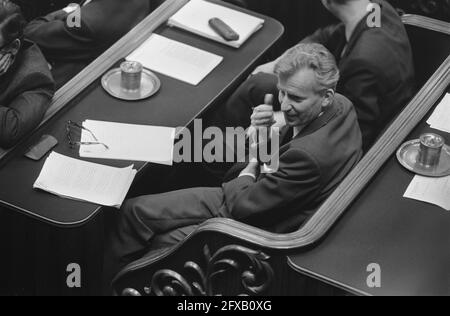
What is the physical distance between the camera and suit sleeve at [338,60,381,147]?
13.1 ft

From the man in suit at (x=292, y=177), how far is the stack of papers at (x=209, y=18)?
90cm

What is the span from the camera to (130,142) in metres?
3.80

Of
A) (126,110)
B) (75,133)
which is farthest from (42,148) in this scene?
(126,110)

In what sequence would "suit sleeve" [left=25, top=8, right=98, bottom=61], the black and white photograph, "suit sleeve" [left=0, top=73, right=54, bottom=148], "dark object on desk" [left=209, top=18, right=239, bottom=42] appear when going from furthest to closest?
Result: "suit sleeve" [left=25, top=8, right=98, bottom=61] → "dark object on desk" [left=209, top=18, right=239, bottom=42] → "suit sleeve" [left=0, top=73, right=54, bottom=148] → the black and white photograph

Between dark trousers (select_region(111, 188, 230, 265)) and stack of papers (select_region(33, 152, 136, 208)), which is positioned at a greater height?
stack of papers (select_region(33, 152, 136, 208))

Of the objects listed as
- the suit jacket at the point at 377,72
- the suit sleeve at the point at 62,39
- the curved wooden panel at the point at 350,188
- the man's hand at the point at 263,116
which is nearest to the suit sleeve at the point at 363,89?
the suit jacket at the point at 377,72

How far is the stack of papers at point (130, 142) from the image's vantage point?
374 centimetres

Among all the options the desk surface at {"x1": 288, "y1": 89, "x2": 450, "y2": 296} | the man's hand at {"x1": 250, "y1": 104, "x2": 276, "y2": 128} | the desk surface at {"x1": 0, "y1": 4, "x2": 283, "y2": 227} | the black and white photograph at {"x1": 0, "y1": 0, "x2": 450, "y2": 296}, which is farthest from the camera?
the man's hand at {"x1": 250, "y1": 104, "x2": 276, "y2": 128}

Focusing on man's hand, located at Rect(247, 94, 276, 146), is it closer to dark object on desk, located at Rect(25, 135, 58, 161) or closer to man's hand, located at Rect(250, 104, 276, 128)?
man's hand, located at Rect(250, 104, 276, 128)

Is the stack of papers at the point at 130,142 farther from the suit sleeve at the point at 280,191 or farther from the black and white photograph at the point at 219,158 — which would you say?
the suit sleeve at the point at 280,191

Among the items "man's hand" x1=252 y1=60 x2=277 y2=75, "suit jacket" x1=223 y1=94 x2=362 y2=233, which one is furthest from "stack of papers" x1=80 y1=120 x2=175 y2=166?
"man's hand" x1=252 y1=60 x2=277 y2=75

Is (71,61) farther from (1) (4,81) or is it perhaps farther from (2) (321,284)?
(2) (321,284)

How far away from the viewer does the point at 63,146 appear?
3742 millimetres
